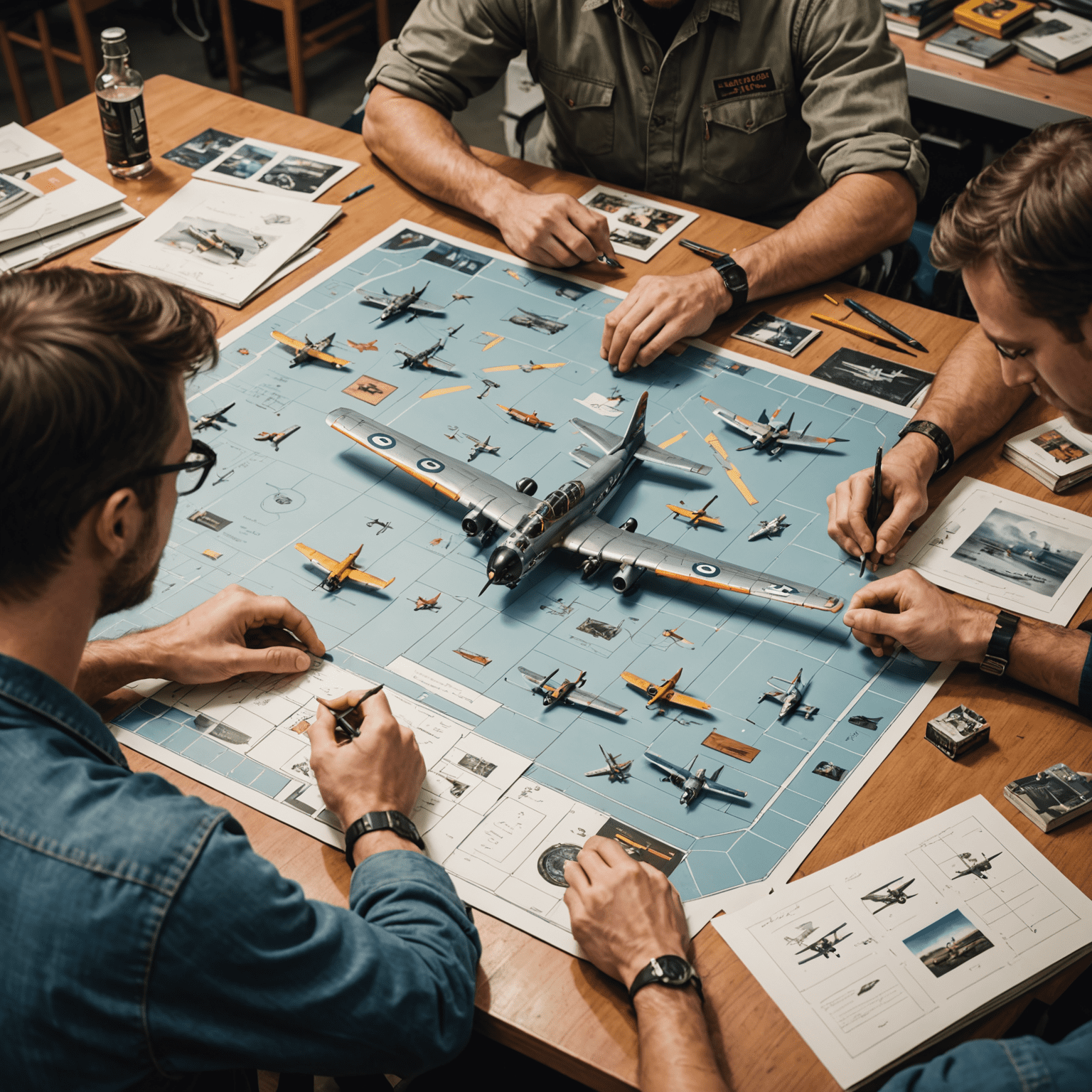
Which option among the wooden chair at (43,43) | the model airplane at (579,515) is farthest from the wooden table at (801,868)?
the wooden chair at (43,43)

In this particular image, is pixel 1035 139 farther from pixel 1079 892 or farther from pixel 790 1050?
pixel 790 1050

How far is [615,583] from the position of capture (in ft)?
7.95

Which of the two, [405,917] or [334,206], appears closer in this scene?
[405,917]

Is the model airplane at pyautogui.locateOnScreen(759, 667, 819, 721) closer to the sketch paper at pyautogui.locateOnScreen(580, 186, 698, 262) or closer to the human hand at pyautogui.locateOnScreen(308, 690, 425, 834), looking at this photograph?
the human hand at pyautogui.locateOnScreen(308, 690, 425, 834)

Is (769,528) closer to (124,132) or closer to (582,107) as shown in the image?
(582,107)

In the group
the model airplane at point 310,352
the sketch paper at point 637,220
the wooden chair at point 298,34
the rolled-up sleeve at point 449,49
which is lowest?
the wooden chair at point 298,34

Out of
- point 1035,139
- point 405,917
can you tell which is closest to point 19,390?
point 405,917

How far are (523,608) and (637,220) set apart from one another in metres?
1.78

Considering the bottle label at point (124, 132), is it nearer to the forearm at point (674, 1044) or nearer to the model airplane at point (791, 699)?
the model airplane at point (791, 699)

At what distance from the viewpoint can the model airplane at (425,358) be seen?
9.93ft

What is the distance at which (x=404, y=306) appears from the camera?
320 centimetres

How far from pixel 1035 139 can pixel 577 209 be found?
5.12 feet

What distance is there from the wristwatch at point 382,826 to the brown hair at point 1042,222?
1564mm

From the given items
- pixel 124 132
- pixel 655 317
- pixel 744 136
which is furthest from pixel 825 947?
pixel 124 132
